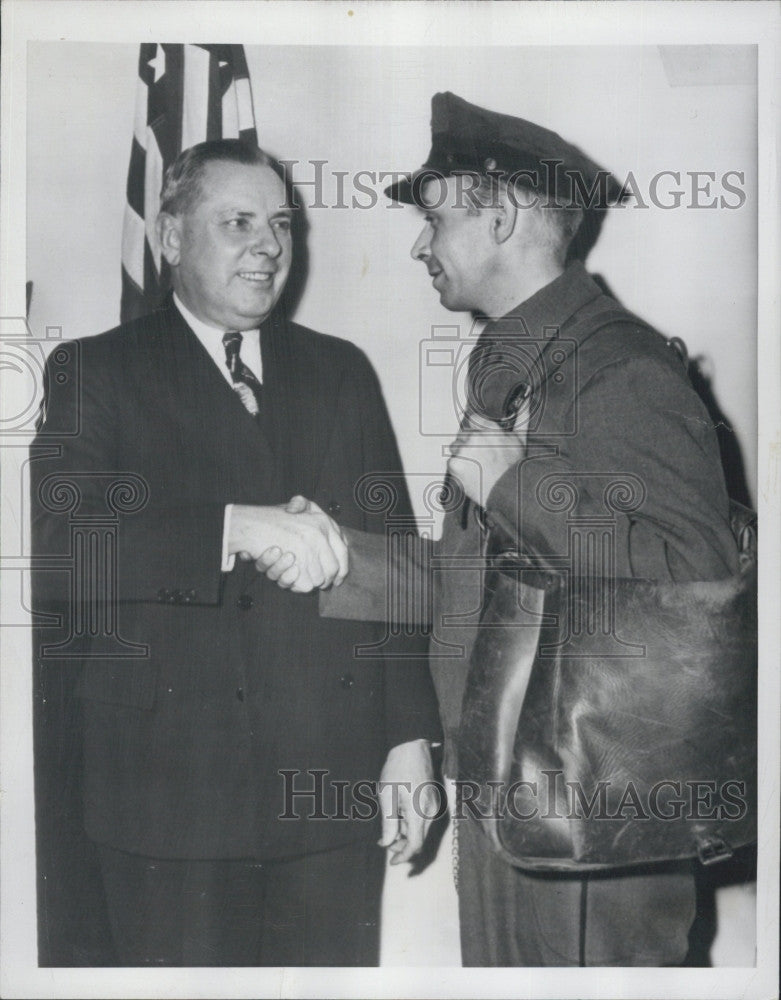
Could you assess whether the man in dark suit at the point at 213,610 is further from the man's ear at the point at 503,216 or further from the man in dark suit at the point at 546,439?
the man's ear at the point at 503,216

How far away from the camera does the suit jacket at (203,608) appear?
2260 millimetres

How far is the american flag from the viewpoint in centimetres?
228

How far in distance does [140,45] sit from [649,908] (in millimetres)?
2124

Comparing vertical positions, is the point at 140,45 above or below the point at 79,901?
above

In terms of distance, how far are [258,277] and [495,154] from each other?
562 millimetres

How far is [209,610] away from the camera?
2.25m

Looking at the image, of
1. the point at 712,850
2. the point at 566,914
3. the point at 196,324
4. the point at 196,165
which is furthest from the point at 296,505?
the point at 712,850

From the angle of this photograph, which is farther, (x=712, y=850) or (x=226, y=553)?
(x=712, y=850)

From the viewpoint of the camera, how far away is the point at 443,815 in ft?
7.62

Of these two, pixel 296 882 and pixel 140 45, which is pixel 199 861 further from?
pixel 140 45

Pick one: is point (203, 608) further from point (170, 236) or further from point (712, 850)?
point (712, 850)

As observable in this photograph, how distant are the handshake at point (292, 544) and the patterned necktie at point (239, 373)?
0.72 feet

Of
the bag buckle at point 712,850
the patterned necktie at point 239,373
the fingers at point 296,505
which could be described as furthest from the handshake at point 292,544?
the bag buckle at point 712,850

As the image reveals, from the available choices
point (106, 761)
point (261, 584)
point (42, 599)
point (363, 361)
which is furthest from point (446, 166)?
point (106, 761)
